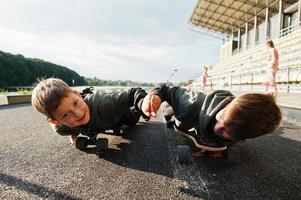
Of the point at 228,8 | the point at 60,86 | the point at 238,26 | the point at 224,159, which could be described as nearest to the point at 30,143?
the point at 60,86

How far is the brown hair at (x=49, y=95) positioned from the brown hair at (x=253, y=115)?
1.50 metres

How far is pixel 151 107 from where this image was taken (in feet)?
6.83

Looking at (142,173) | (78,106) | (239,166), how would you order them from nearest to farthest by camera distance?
(142,173)
(239,166)
(78,106)

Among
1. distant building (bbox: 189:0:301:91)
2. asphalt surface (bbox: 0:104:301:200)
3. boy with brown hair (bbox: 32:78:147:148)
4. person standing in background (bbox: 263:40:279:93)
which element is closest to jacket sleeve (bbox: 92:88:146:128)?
boy with brown hair (bbox: 32:78:147:148)

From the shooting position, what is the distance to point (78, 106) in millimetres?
2299

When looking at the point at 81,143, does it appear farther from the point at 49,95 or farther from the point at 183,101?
the point at 183,101

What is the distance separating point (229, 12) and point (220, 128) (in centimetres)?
3535

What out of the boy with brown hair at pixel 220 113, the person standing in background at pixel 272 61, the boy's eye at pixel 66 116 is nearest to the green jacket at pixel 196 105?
the boy with brown hair at pixel 220 113

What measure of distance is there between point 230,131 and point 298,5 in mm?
28889

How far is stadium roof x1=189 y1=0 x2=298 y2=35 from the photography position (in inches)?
1134

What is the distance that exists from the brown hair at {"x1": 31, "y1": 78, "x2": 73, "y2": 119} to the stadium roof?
30793mm

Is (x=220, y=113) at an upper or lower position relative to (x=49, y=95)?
lower

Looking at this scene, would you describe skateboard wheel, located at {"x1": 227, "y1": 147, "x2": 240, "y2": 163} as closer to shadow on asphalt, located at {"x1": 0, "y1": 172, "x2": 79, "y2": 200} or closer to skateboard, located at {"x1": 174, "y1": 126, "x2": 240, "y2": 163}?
skateboard, located at {"x1": 174, "y1": 126, "x2": 240, "y2": 163}

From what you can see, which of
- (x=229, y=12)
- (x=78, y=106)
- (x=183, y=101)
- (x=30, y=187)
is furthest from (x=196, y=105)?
(x=229, y=12)
